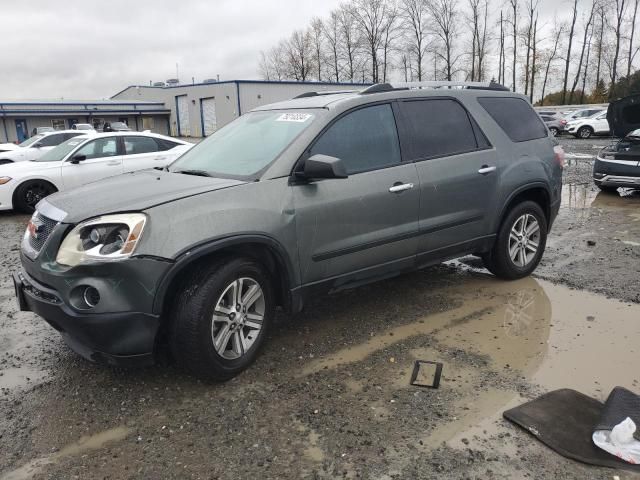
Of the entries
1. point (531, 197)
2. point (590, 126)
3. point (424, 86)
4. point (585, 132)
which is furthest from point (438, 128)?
point (585, 132)

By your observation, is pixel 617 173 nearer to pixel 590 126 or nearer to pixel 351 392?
pixel 351 392

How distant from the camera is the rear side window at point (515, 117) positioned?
5.09 m

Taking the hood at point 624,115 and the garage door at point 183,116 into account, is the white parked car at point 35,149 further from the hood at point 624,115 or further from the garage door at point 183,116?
the garage door at point 183,116

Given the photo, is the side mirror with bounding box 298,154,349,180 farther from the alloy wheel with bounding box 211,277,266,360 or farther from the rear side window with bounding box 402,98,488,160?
the rear side window with bounding box 402,98,488,160

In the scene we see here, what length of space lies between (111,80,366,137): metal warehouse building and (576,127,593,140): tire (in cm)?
1613

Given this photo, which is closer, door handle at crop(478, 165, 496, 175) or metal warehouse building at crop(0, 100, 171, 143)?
door handle at crop(478, 165, 496, 175)

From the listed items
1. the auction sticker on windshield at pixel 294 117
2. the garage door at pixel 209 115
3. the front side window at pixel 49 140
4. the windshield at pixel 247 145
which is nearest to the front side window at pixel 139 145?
the windshield at pixel 247 145

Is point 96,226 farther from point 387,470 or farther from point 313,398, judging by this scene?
point 387,470

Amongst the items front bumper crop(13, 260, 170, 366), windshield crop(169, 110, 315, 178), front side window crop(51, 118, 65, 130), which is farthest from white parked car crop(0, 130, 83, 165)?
front side window crop(51, 118, 65, 130)

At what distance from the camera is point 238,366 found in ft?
11.5

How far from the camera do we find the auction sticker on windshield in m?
4.03

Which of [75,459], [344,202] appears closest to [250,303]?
[344,202]

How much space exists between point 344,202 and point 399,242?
658 millimetres

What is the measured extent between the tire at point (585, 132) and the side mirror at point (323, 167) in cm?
3005
